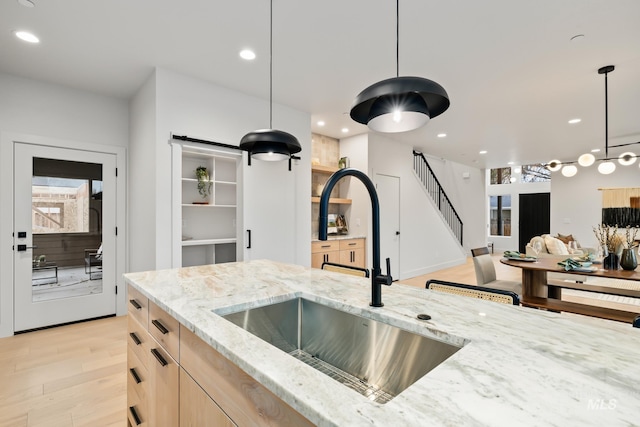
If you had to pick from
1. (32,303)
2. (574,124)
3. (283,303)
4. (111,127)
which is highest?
(574,124)

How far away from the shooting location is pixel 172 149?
3.38 metres

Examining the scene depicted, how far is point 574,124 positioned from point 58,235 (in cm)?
781

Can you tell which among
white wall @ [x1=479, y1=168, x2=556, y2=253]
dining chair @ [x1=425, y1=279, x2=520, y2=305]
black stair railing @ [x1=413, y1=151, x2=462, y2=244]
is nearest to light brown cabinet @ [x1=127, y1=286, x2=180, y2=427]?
dining chair @ [x1=425, y1=279, x2=520, y2=305]

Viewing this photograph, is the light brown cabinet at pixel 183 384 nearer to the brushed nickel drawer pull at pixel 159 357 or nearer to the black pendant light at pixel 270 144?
the brushed nickel drawer pull at pixel 159 357

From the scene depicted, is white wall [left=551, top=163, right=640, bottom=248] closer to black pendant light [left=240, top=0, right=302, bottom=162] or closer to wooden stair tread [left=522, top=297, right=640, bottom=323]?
wooden stair tread [left=522, top=297, right=640, bottom=323]

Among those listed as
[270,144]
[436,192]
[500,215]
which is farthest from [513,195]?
[270,144]

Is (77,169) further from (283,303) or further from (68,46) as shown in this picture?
(283,303)

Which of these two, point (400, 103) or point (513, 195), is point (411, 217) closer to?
point (400, 103)

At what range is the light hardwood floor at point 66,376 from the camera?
207cm

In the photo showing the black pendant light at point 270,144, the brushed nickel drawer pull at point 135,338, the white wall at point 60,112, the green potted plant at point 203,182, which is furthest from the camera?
the green potted plant at point 203,182

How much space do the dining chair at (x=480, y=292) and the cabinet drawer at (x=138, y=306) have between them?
58.4 inches

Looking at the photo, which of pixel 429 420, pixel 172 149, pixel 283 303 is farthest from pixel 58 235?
pixel 429 420


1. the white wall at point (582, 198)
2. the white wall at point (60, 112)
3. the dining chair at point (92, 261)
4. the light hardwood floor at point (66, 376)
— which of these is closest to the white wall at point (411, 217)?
the white wall at point (582, 198)

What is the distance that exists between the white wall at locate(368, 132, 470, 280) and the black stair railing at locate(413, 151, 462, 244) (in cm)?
75
